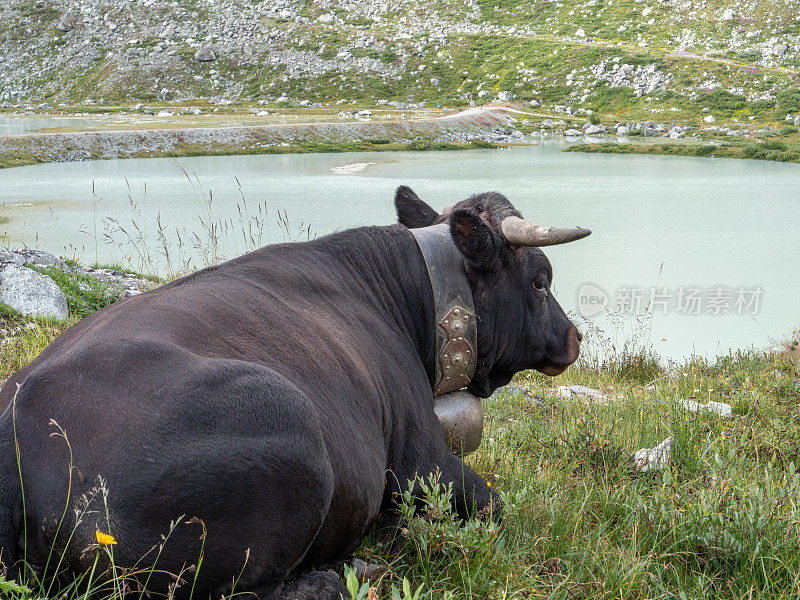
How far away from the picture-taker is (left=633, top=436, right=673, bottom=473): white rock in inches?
185

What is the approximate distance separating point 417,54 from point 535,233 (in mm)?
89145

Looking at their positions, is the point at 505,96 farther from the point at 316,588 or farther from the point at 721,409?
the point at 316,588

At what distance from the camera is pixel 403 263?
427 cm

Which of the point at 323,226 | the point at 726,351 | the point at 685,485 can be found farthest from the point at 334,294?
the point at 323,226

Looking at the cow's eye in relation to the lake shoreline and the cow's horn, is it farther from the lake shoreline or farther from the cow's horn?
the lake shoreline

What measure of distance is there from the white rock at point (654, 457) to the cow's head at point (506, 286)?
76 centimetres

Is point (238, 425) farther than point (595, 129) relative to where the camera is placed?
No

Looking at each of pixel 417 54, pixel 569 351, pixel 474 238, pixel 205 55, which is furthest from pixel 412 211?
pixel 205 55

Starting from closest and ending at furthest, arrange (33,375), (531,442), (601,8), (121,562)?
(121,562) → (33,375) → (531,442) → (601,8)

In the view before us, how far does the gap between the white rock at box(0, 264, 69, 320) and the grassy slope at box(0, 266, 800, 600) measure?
2116 mm

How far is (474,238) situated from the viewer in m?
4.21

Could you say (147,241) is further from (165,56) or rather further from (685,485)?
(165,56)

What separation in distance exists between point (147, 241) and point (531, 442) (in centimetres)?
1187

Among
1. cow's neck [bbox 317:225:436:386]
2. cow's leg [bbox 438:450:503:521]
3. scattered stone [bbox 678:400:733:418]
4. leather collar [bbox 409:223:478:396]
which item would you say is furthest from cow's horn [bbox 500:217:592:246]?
scattered stone [bbox 678:400:733:418]
